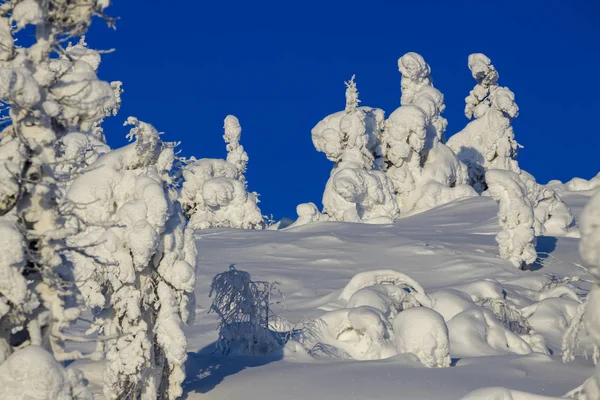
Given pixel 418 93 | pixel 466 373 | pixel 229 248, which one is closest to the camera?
pixel 466 373

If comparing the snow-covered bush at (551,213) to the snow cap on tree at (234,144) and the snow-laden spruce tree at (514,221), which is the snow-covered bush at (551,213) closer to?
the snow-laden spruce tree at (514,221)

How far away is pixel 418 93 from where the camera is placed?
43.3 m

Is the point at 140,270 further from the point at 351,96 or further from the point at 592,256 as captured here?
the point at 351,96

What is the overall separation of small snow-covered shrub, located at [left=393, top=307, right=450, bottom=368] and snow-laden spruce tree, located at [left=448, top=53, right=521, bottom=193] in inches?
1142

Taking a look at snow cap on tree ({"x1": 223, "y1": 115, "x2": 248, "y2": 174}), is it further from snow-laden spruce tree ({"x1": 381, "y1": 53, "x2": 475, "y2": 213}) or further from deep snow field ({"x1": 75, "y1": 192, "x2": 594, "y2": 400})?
deep snow field ({"x1": 75, "y1": 192, "x2": 594, "y2": 400})

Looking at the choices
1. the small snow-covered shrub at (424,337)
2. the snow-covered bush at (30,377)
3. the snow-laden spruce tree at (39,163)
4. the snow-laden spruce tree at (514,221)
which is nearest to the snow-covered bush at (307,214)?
the snow-laden spruce tree at (514,221)

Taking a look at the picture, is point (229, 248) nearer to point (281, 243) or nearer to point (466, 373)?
point (281, 243)

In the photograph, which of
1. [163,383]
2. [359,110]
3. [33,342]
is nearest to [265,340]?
[163,383]

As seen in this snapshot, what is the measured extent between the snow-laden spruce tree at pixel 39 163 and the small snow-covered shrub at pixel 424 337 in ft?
25.2

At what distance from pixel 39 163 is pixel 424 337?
8.26m

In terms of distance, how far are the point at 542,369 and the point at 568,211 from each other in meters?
18.9

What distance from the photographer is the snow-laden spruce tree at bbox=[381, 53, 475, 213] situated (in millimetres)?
39562

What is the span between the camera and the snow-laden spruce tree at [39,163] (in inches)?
279

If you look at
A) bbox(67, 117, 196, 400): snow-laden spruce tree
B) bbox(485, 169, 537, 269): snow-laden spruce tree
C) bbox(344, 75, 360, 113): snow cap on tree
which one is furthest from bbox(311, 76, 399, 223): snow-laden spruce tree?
bbox(67, 117, 196, 400): snow-laden spruce tree
